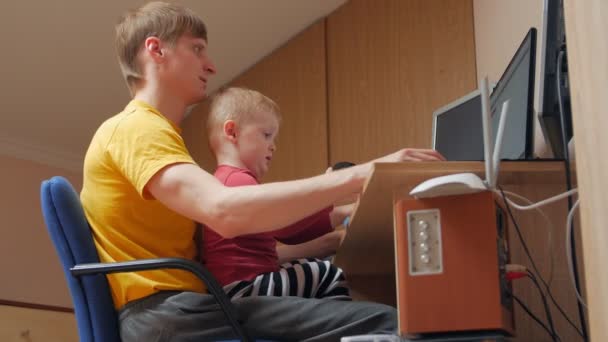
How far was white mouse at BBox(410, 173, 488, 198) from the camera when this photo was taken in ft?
3.70

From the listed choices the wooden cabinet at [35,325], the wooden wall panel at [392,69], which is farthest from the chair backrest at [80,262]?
the wooden cabinet at [35,325]

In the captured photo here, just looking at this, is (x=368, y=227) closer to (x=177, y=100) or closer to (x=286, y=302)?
(x=286, y=302)

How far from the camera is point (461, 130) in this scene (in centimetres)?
216

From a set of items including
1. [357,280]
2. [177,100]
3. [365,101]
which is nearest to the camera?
[177,100]

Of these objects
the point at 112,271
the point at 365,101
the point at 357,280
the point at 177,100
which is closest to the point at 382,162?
the point at 112,271

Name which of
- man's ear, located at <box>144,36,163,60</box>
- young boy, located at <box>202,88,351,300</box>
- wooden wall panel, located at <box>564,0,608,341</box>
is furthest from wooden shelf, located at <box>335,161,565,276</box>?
man's ear, located at <box>144,36,163,60</box>

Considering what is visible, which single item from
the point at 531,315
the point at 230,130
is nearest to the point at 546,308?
the point at 531,315

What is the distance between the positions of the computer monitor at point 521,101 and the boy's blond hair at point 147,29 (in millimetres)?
769

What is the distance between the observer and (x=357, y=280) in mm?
2219

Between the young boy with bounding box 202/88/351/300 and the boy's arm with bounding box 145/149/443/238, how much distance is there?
0.85ft

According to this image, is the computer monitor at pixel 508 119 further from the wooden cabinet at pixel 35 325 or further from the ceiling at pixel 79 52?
the wooden cabinet at pixel 35 325

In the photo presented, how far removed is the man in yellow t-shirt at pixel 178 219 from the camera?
4.35 feet

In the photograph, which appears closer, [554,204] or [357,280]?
[554,204]

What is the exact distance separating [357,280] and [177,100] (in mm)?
833
